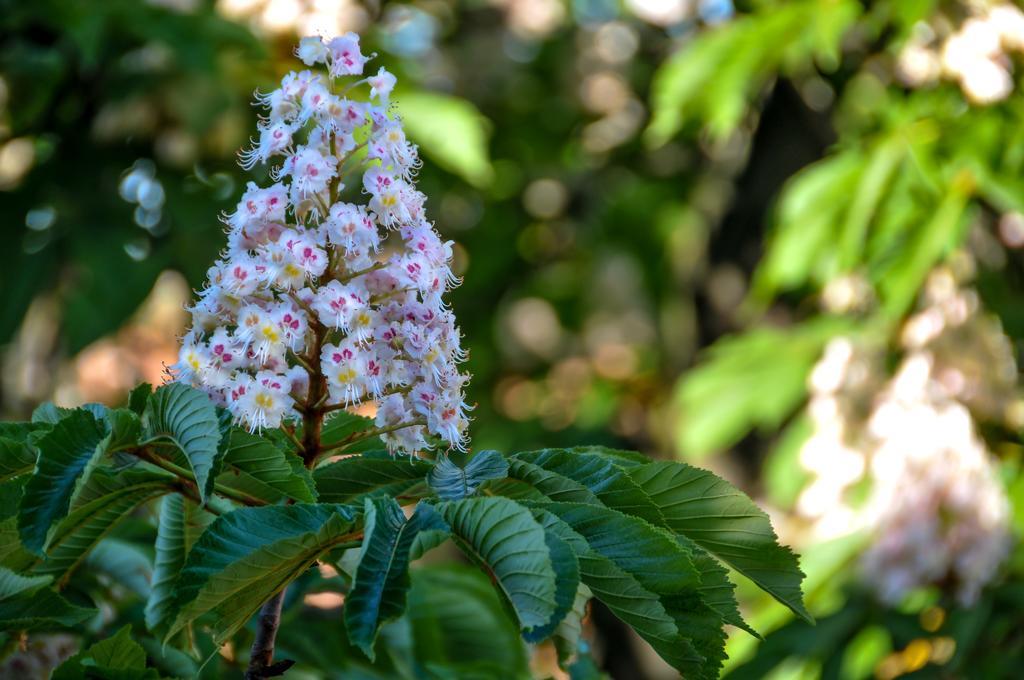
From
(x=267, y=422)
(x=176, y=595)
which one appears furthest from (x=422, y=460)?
(x=176, y=595)

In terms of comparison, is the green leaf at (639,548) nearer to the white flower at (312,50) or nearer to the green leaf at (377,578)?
the green leaf at (377,578)

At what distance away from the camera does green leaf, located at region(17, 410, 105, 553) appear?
2.97 ft

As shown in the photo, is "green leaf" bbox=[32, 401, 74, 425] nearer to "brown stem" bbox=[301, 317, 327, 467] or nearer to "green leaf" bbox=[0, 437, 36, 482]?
"green leaf" bbox=[0, 437, 36, 482]

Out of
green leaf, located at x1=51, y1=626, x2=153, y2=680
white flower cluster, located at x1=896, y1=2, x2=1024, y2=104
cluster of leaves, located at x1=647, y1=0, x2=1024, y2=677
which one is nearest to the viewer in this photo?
green leaf, located at x1=51, y1=626, x2=153, y2=680

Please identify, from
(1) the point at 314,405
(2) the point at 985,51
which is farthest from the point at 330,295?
(2) the point at 985,51

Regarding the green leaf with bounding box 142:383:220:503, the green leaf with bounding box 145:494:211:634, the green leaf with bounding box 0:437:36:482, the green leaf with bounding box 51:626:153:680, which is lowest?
the green leaf with bounding box 51:626:153:680

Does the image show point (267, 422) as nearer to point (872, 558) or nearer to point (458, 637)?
point (458, 637)

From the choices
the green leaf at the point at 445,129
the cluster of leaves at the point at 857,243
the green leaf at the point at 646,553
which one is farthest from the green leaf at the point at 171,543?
the green leaf at the point at 445,129

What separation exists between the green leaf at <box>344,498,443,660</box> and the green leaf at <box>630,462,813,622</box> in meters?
0.21

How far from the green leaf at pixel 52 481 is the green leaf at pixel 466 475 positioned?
0.26 metres

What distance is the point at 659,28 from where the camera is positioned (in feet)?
15.8

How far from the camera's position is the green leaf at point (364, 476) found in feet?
3.39

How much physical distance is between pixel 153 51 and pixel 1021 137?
2363 mm

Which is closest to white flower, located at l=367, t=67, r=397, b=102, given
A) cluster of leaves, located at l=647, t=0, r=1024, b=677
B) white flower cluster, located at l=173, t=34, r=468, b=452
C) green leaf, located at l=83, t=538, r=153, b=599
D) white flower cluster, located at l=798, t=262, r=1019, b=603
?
white flower cluster, located at l=173, t=34, r=468, b=452
